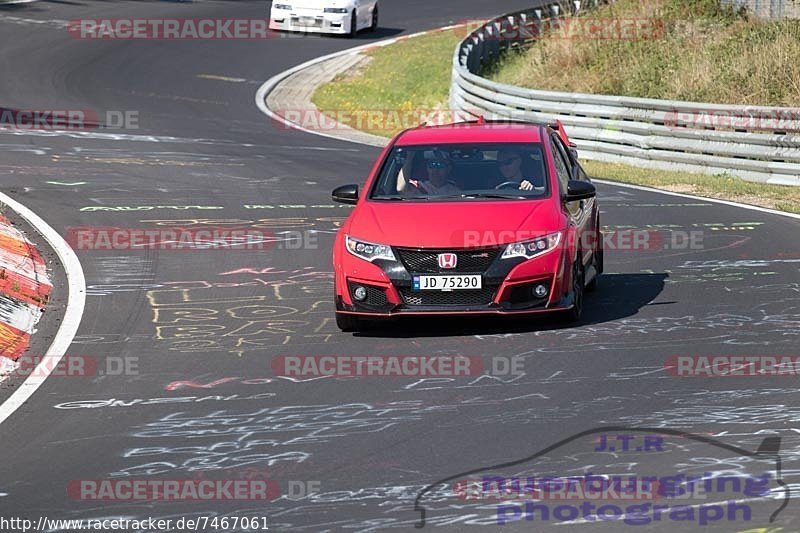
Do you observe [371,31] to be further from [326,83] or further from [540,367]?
[540,367]

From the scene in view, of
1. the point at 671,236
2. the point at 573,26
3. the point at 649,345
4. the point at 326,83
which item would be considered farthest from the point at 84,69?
the point at 649,345

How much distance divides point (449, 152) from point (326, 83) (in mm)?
23528

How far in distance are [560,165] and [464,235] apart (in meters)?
1.89

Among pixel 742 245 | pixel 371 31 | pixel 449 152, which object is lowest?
pixel 371 31

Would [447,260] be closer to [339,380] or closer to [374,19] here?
[339,380]

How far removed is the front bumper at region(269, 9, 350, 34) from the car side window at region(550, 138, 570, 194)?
91.9 ft

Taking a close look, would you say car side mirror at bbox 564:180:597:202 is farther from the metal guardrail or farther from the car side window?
the metal guardrail

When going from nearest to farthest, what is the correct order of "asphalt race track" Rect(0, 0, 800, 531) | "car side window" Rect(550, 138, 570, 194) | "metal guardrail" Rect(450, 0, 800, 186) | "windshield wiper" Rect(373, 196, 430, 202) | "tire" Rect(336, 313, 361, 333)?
"asphalt race track" Rect(0, 0, 800, 531) < "tire" Rect(336, 313, 361, 333) < "windshield wiper" Rect(373, 196, 430, 202) < "car side window" Rect(550, 138, 570, 194) < "metal guardrail" Rect(450, 0, 800, 186)

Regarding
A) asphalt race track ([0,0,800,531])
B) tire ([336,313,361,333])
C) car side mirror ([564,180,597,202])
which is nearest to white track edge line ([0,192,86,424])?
asphalt race track ([0,0,800,531])

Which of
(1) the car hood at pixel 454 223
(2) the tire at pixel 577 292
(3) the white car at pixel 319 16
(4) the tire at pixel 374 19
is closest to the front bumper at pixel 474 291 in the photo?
(1) the car hood at pixel 454 223

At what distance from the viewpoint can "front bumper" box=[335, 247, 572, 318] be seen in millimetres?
10953

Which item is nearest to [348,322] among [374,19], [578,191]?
[578,191]

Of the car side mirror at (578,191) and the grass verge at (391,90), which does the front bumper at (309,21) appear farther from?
the car side mirror at (578,191)

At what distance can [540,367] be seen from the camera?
1001cm
